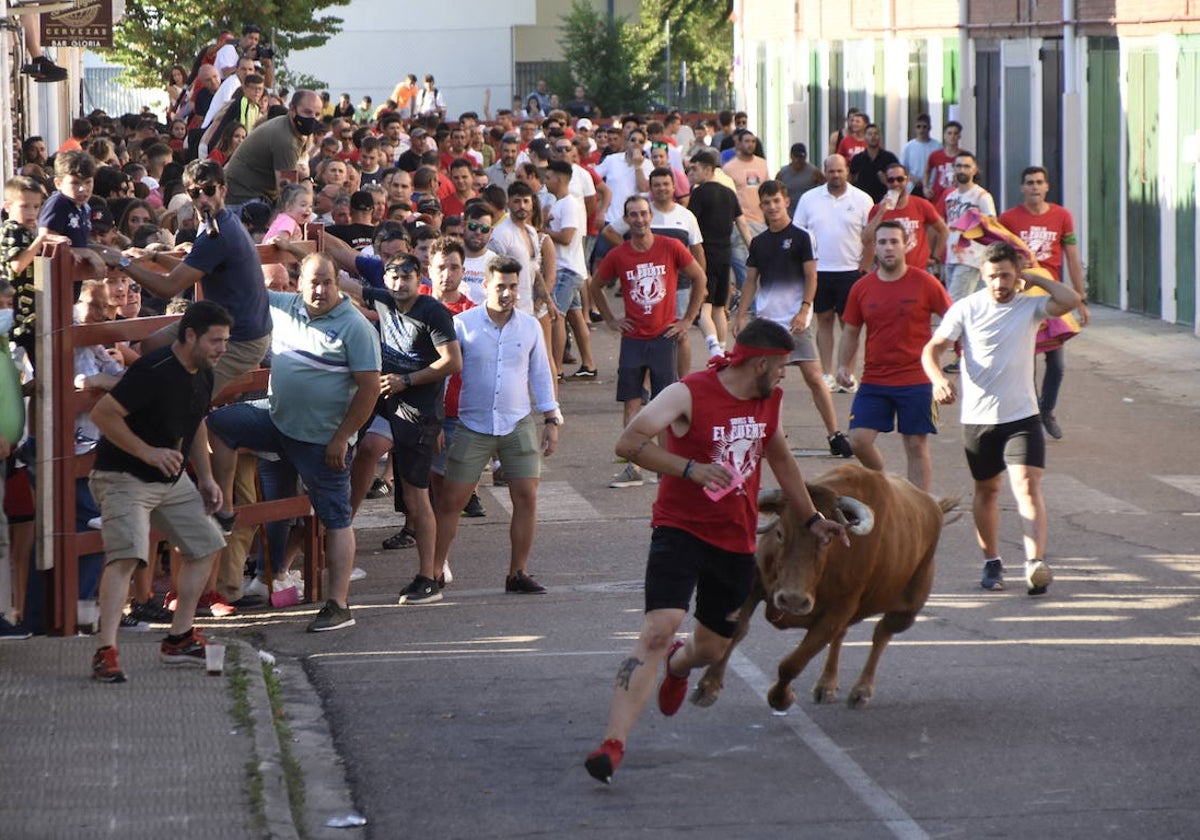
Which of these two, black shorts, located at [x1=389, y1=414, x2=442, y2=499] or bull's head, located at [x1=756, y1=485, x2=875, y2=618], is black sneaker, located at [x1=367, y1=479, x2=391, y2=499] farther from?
bull's head, located at [x1=756, y1=485, x2=875, y2=618]

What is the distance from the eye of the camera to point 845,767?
8.12m

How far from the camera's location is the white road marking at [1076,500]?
44.9ft

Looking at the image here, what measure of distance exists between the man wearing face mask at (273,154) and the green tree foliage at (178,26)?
22.0 meters

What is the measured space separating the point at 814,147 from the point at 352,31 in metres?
31.3

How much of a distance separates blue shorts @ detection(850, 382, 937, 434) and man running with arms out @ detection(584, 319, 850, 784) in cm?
436

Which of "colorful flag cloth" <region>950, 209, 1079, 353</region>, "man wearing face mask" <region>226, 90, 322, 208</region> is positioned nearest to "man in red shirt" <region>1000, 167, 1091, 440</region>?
A: "colorful flag cloth" <region>950, 209, 1079, 353</region>

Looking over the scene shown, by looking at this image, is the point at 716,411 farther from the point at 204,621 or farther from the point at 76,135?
the point at 76,135

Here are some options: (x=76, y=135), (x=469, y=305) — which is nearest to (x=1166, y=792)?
(x=469, y=305)

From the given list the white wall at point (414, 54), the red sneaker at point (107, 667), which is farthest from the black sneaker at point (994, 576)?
the white wall at point (414, 54)

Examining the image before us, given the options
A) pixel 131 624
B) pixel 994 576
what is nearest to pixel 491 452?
pixel 131 624

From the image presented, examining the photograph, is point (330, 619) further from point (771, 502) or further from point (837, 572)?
point (837, 572)

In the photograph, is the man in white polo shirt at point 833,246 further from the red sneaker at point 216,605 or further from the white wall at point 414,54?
the white wall at point 414,54

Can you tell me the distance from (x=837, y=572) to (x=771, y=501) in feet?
1.30

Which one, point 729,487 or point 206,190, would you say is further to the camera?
point 206,190
